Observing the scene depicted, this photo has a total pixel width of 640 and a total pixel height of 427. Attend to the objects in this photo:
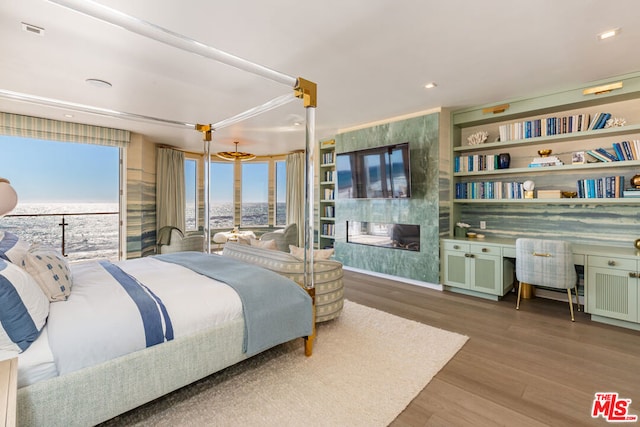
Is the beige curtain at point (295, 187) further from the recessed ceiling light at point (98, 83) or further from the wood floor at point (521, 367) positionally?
the recessed ceiling light at point (98, 83)

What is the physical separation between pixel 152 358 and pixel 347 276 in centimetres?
353

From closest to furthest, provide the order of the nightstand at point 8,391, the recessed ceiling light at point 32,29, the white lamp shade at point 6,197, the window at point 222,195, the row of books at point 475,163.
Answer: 1. the nightstand at point 8,391
2. the white lamp shade at point 6,197
3. the recessed ceiling light at point 32,29
4. the row of books at point 475,163
5. the window at point 222,195

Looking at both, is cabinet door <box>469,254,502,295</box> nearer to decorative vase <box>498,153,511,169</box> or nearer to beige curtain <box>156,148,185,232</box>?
decorative vase <box>498,153,511,169</box>

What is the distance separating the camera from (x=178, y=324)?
64.2 inches

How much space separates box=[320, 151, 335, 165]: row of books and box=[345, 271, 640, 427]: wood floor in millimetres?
3146

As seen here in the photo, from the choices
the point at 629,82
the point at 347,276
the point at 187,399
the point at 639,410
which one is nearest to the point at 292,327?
the point at 187,399

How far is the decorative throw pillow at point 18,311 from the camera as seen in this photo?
1193mm

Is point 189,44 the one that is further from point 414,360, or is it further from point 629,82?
point 629,82

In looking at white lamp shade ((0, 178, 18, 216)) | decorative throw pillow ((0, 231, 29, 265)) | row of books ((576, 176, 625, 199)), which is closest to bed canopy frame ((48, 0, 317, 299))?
white lamp shade ((0, 178, 18, 216))

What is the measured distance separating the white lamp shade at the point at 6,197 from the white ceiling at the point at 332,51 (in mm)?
1225

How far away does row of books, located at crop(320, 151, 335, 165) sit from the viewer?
5.80m

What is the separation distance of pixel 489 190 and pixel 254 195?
569 centimetres


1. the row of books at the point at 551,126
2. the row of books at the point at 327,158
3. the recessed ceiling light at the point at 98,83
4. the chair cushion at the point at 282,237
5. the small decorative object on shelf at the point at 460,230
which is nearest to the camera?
the recessed ceiling light at the point at 98,83

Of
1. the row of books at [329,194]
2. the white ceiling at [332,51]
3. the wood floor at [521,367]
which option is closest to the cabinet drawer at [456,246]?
the wood floor at [521,367]
